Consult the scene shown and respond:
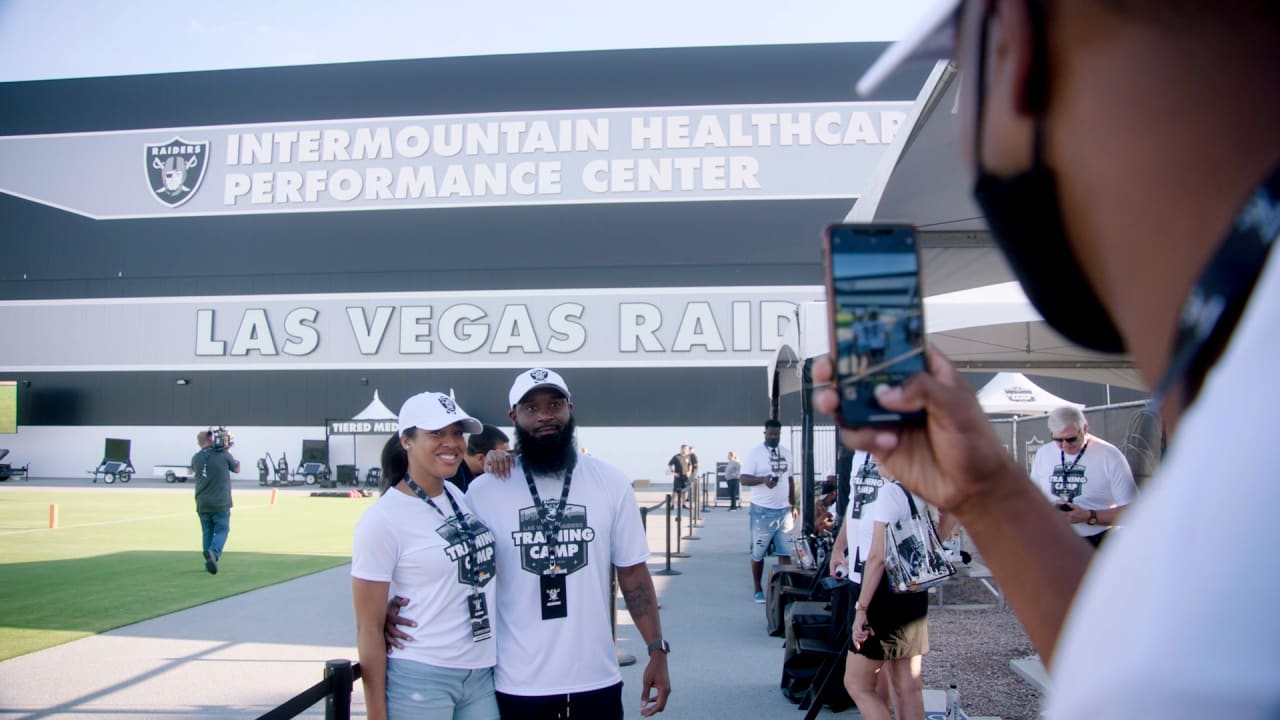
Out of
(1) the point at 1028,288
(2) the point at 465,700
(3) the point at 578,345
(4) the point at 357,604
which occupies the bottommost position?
(2) the point at 465,700

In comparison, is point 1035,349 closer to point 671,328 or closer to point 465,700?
point 465,700

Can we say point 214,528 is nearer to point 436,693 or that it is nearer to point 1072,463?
point 436,693

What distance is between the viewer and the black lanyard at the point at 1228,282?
0.52m

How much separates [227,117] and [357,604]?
43.3m

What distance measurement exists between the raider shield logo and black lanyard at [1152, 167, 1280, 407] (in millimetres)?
45112

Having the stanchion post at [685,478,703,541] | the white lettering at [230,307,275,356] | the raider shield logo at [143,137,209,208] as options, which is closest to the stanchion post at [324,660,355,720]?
the stanchion post at [685,478,703,541]

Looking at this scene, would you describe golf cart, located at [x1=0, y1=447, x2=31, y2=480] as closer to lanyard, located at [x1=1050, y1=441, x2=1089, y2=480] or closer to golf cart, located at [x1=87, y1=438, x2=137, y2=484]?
golf cart, located at [x1=87, y1=438, x2=137, y2=484]

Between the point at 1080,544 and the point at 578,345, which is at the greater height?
the point at 578,345

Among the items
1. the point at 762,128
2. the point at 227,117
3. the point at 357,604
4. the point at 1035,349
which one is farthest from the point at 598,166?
the point at 357,604

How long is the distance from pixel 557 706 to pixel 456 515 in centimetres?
91

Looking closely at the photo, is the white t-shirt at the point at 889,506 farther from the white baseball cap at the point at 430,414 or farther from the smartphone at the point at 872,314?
the smartphone at the point at 872,314

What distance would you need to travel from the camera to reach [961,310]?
7.13 m

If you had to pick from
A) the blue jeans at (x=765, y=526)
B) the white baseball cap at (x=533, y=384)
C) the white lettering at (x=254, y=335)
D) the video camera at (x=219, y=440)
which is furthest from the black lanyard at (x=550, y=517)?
the white lettering at (x=254, y=335)

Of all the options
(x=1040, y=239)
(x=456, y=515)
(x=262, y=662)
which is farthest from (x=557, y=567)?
(x=262, y=662)
